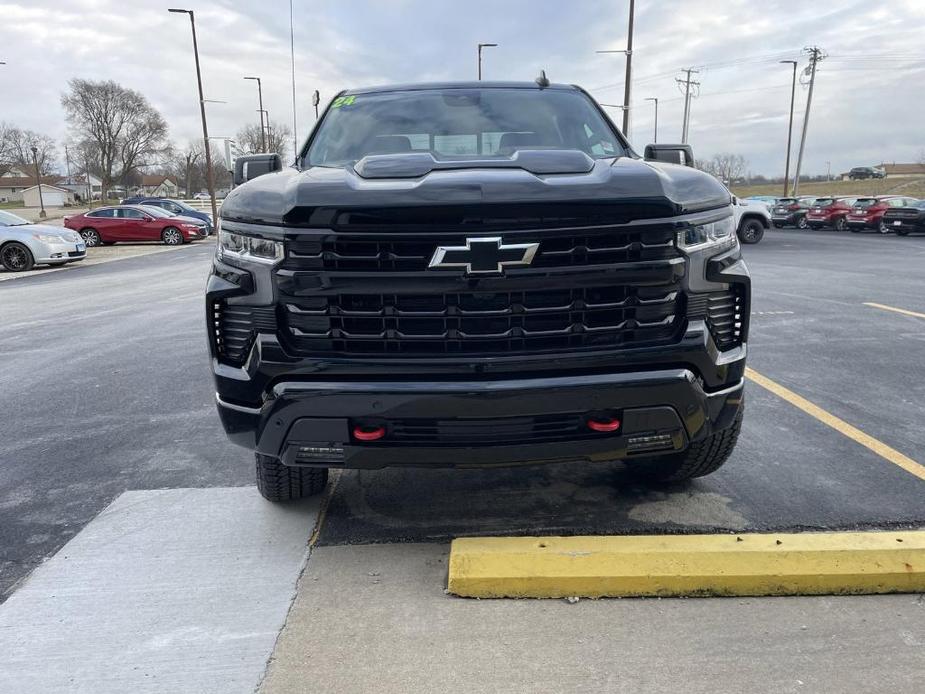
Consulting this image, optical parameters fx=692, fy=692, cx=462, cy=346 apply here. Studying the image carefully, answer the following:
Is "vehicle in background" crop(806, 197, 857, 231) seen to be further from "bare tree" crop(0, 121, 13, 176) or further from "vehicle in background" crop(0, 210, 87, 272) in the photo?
"bare tree" crop(0, 121, 13, 176)

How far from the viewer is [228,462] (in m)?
3.77

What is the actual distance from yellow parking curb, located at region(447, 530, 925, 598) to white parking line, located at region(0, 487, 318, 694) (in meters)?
0.73

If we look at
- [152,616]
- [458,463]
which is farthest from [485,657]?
[152,616]

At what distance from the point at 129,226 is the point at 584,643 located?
2617 cm

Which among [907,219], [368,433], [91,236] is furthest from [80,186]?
[368,433]

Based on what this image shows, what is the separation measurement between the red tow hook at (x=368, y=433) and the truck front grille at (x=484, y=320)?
0.26 meters

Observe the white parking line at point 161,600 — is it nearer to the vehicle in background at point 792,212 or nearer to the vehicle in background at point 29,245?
the vehicle in background at point 29,245

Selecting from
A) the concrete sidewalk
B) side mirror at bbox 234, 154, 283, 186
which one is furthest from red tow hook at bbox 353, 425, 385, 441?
side mirror at bbox 234, 154, 283, 186

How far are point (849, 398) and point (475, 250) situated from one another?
3479 mm

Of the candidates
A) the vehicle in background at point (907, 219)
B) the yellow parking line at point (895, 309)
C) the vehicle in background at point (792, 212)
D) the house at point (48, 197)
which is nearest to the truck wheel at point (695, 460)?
the yellow parking line at point (895, 309)

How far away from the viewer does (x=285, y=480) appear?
309 cm

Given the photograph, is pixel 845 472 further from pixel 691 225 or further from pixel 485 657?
pixel 485 657

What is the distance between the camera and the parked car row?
25589 millimetres

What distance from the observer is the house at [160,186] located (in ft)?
390
